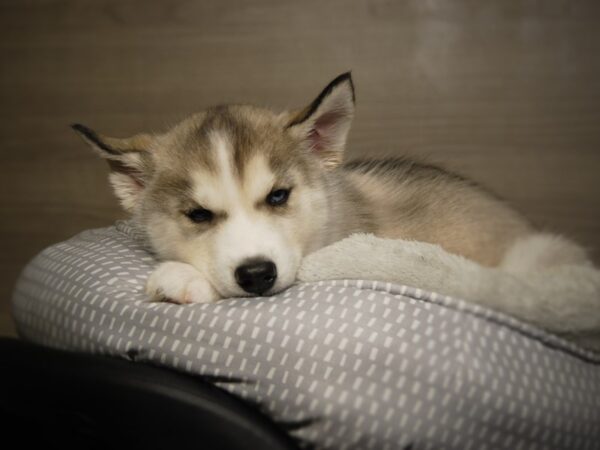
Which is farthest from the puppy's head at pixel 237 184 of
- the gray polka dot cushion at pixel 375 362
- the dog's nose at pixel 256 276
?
the gray polka dot cushion at pixel 375 362

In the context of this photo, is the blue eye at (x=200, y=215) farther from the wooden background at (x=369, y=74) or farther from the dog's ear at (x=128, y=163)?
the wooden background at (x=369, y=74)

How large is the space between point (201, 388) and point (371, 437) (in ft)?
1.14

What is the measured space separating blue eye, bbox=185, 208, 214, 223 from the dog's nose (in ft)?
0.78

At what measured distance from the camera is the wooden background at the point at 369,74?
207 centimetres

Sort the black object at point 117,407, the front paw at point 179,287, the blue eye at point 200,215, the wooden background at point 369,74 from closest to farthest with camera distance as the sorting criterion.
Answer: the black object at point 117,407, the front paw at point 179,287, the blue eye at point 200,215, the wooden background at point 369,74

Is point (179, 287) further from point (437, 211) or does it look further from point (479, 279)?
point (437, 211)

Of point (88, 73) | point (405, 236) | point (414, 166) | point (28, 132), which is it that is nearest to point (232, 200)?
point (405, 236)

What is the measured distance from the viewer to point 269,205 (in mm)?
1447

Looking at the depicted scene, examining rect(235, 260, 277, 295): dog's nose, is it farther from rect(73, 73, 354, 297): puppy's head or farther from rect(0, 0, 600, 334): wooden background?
rect(0, 0, 600, 334): wooden background

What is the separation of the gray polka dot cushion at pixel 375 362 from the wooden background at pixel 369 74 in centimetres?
121

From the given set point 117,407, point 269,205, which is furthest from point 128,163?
point 117,407

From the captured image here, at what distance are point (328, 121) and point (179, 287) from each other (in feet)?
2.28

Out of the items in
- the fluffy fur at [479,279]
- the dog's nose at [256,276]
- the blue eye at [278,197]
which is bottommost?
the dog's nose at [256,276]

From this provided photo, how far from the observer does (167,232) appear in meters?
1.49
